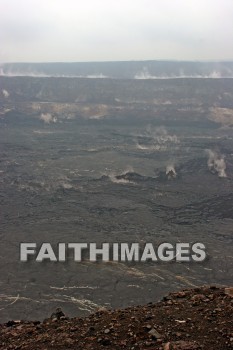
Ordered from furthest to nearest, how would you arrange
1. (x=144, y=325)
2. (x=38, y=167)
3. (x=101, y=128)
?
1. (x=101, y=128)
2. (x=38, y=167)
3. (x=144, y=325)

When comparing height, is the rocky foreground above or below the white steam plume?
below

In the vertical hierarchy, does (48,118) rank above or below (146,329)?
above

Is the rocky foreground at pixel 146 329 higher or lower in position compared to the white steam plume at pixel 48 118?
lower

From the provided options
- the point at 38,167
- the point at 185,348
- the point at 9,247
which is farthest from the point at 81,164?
the point at 185,348

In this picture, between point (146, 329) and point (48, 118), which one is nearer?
point (146, 329)

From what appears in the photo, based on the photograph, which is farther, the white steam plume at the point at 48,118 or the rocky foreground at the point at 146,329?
the white steam plume at the point at 48,118

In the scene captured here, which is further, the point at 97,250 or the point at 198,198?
the point at 198,198

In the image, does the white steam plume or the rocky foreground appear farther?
the white steam plume

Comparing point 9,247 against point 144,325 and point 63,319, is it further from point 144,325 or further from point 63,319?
point 144,325
